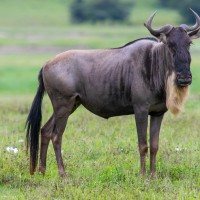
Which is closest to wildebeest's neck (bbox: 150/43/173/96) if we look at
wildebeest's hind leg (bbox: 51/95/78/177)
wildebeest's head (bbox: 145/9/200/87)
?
wildebeest's head (bbox: 145/9/200/87)

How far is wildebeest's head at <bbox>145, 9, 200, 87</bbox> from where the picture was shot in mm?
8938

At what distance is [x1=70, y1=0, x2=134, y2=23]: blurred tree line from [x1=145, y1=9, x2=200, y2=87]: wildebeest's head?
78.8 metres

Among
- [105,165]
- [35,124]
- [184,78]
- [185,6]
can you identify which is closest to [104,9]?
[185,6]

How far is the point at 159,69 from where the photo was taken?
950 cm

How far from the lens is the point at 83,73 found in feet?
32.4

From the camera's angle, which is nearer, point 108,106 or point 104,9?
point 108,106

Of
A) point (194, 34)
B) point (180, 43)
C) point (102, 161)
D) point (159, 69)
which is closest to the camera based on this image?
point (180, 43)

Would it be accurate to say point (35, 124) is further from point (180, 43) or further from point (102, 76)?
point (180, 43)

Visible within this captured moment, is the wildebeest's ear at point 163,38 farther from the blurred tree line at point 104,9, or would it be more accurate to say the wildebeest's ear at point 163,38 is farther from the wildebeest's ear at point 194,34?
the blurred tree line at point 104,9

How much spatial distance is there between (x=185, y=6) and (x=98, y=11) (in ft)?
37.9

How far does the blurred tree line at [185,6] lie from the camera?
83625 millimetres

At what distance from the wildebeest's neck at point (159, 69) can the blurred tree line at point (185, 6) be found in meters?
73.5

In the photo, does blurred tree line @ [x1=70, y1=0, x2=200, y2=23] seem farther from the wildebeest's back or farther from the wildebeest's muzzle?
the wildebeest's muzzle

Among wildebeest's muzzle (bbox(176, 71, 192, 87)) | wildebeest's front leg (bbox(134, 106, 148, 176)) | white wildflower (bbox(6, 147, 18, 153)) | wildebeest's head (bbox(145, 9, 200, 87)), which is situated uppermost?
wildebeest's head (bbox(145, 9, 200, 87))
